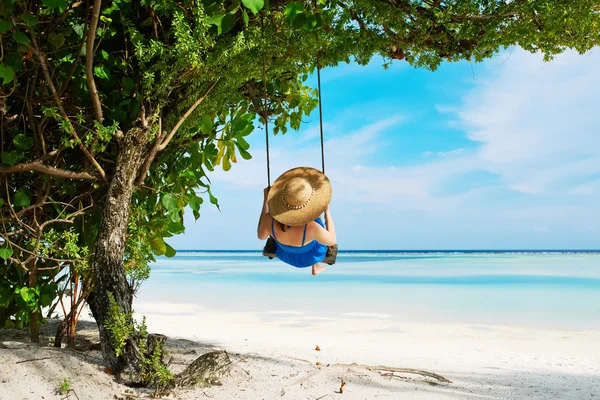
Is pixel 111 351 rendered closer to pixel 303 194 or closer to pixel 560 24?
pixel 303 194

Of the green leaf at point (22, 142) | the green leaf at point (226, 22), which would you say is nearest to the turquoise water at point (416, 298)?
the green leaf at point (22, 142)

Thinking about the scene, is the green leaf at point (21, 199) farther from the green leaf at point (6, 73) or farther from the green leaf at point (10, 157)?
the green leaf at point (6, 73)

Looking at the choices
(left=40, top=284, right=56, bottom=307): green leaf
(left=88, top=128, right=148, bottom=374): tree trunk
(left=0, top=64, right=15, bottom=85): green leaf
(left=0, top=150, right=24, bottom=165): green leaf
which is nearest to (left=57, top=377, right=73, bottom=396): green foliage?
(left=88, top=128, right=148, bottom=374): tree trunk

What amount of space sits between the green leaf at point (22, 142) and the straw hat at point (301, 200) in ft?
5.36

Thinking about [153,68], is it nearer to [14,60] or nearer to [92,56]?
[92,56]

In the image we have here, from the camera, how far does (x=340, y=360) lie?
4.79 m

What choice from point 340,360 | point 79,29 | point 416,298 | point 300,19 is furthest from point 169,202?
point 416,298

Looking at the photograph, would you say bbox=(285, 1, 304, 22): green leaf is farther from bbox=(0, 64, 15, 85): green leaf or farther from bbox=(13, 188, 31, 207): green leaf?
bbox=(13, 188, 31, 207): green leaf

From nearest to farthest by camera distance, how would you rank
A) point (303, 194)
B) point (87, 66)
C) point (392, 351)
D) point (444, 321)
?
point (87, 66)
point (303, 194)
point (392, 351)
point (444, 321)

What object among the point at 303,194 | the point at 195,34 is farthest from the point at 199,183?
the point at 195,34

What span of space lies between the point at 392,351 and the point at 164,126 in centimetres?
370

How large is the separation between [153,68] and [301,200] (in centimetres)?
128

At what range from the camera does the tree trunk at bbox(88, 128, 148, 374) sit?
3.10m

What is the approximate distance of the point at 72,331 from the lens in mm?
3859
